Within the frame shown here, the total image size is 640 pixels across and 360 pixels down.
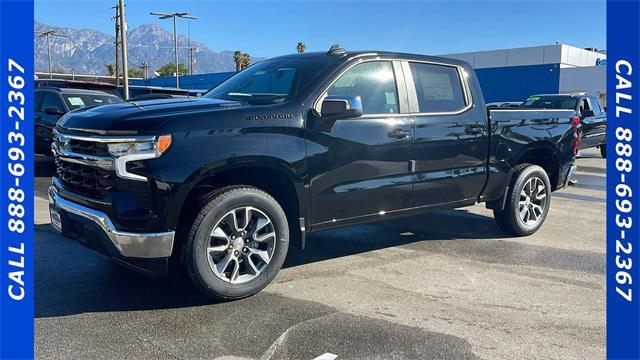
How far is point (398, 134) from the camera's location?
4.89 m

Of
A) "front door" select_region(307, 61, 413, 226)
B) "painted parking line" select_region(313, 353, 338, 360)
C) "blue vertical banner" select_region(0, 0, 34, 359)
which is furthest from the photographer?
"front door" select_region(307, 61, 413, 226)

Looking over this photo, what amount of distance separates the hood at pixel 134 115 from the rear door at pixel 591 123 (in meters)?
12.5

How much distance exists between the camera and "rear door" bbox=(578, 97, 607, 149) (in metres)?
14.3

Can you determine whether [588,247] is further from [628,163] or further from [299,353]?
[299,353]

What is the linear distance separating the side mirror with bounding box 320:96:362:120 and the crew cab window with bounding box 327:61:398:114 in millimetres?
339

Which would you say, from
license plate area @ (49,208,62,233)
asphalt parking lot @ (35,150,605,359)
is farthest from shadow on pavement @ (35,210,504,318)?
license plate area @ (49,208,62,233)

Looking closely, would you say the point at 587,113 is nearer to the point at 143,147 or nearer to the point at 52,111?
the point at 52,111

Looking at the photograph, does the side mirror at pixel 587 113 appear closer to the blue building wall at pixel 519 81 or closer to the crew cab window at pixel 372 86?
the crew cab window at pixel 372 86

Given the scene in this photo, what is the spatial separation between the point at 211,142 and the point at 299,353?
63.1 inches

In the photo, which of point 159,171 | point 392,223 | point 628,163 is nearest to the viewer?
point 628,163

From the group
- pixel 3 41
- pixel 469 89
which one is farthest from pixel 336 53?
pixel 3 41

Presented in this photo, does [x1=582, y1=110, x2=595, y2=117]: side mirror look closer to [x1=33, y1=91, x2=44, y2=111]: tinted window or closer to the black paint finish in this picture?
the black paint finish

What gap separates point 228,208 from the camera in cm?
398

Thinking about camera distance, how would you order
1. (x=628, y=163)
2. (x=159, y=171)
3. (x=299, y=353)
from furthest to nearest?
(x=159, y=171), (x=299, y=353), (x=628, y=163)
